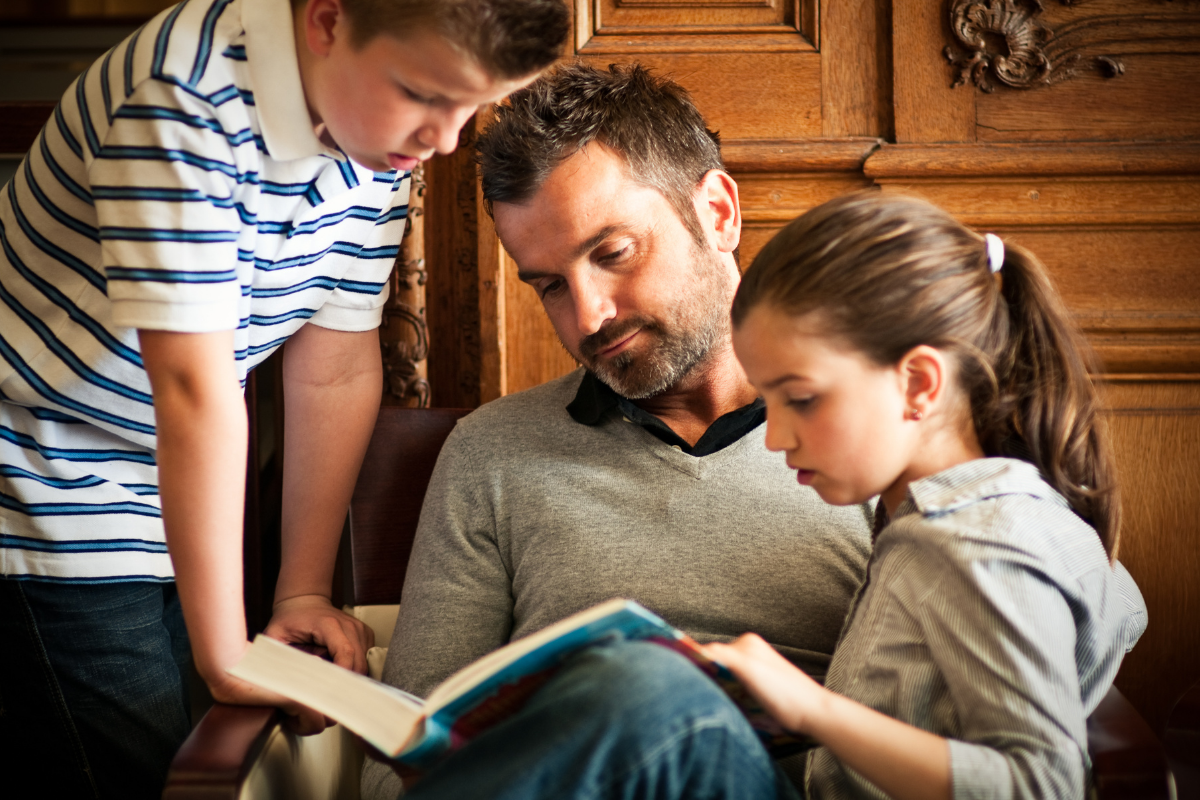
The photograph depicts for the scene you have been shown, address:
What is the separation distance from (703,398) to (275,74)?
68 centimetres

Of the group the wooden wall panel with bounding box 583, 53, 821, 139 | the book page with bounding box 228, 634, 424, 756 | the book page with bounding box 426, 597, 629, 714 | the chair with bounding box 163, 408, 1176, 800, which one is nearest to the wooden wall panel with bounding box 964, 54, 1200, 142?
the wooden wall panel with bounding box 583, 53, 821, 139

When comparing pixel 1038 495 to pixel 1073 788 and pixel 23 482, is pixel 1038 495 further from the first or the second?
pixel 23 482

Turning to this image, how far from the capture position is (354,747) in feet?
4.37

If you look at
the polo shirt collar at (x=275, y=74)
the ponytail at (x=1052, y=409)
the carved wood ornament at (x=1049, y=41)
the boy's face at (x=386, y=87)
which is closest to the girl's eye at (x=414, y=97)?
the boy's face at (x=386, y=87)

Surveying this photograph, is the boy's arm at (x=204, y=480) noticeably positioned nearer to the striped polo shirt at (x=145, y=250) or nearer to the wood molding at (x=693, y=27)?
the striped polo shirt at (x=145, y=250)

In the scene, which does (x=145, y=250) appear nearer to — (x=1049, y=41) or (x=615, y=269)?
(x=615, y=269)

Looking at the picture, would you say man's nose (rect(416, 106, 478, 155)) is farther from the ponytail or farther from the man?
the ponytail

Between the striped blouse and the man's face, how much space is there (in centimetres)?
43

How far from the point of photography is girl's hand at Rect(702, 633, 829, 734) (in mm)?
793

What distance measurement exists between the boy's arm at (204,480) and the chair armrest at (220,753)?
0.08ft

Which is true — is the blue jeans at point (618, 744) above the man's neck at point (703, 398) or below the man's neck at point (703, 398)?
below

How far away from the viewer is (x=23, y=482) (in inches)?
43.1

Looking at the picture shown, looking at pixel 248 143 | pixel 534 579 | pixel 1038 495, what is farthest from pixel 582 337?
pixel 1038 495

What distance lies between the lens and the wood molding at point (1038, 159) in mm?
1495
